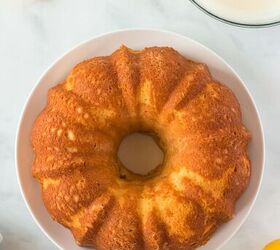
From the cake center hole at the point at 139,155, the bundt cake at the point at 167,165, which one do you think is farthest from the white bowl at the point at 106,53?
the cake center hole at the point at 139,155

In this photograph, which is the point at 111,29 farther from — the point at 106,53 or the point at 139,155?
the point at 139,155

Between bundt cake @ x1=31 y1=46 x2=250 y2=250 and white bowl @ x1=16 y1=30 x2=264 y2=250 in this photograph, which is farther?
white bowl @ x1=16 y1=30 x2=264 y2=250

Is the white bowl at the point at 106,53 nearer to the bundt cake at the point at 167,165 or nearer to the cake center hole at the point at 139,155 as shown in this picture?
the bundt cake at the point at 167,165

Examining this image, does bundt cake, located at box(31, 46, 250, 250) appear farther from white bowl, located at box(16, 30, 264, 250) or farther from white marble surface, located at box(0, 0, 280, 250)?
white marble surface, located at box(0, 0, 280, 250)

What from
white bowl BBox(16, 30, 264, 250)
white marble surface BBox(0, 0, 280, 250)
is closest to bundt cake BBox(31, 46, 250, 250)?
white bowl BBox(16, 30, 264, 250)

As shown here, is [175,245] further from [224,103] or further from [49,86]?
[49,86]
